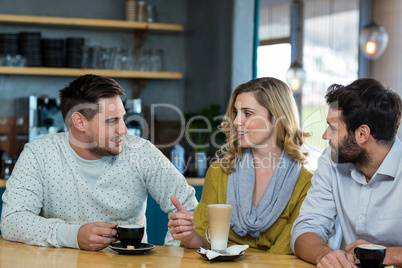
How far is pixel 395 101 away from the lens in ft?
6.60

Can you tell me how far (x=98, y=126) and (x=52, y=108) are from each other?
2.21 m

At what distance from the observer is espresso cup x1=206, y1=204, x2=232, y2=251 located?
1728mm

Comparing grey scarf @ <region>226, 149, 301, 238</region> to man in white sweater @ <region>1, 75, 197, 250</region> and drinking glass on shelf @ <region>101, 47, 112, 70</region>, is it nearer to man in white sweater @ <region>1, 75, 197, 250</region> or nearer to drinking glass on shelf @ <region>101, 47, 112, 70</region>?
man in white sweater @ <region>1, 75, 197, 250</region>

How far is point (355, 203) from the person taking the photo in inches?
80.1

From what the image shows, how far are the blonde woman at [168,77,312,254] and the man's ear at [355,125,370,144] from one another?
0.46 meters

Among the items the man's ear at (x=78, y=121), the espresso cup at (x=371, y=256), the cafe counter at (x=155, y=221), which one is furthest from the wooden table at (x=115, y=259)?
the cafe counter at (x=155, y=221)

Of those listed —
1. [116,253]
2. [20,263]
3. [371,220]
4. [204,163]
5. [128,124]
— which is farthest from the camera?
[128,124]

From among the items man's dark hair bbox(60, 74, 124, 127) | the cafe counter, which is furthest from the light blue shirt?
the cafe counter

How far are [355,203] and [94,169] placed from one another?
3.73 ft

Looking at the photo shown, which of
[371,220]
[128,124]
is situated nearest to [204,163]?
[128,124]

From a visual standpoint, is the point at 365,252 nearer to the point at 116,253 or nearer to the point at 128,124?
the point at 116,253

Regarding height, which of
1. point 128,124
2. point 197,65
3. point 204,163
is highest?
point 197,65

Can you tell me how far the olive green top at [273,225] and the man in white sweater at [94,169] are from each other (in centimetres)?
9

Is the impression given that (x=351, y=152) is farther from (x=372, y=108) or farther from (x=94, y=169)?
(x=94, y=169)
